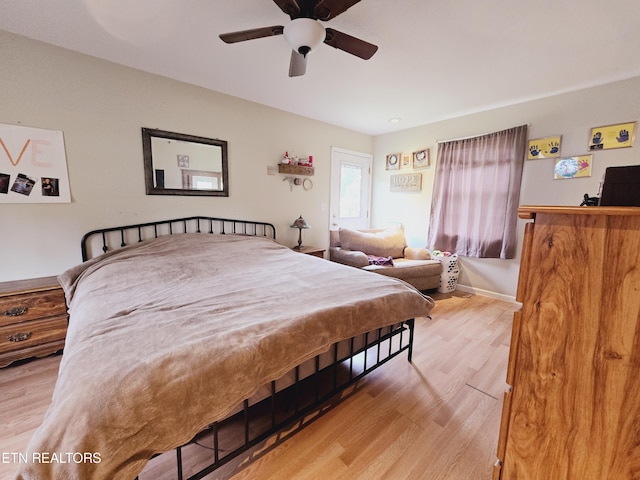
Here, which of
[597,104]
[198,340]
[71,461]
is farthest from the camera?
[597,104]

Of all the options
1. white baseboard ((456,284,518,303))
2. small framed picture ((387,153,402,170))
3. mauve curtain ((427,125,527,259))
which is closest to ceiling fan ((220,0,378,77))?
mauve curtain ((427,125,527,259))

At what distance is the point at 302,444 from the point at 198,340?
2.80 ft

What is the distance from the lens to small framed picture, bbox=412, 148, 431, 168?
4.06 metres

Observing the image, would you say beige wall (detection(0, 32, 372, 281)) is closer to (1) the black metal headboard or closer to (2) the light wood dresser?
(1) the black metal headboard

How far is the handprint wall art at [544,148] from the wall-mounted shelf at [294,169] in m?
2.69

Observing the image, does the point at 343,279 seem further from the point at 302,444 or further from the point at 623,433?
the point at 623,433

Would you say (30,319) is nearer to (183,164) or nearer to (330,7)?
(183,164)

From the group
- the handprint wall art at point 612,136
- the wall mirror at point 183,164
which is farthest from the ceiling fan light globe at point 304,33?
the handprint wall art at point 612,136

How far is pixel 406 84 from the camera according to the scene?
106 inches

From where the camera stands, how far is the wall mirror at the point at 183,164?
104 inches

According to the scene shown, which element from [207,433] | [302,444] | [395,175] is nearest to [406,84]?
[395,175]

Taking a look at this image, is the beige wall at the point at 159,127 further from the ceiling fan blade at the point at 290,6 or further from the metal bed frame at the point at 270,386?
the ceiling fan blade at the point at 290,6

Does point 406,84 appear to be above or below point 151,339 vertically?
above

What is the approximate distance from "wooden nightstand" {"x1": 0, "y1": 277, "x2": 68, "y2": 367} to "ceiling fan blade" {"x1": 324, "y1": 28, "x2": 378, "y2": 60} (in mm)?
2673
